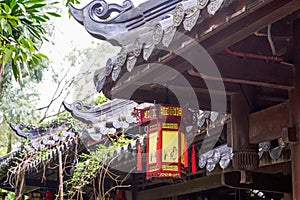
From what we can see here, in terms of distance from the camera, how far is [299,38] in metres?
3.47

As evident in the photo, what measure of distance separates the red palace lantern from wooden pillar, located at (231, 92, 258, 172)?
54 cm

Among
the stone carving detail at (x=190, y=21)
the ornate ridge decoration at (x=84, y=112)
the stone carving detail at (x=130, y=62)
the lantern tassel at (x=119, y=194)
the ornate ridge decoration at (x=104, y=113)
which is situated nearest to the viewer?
the stone carving detail at (x=190, y=21)

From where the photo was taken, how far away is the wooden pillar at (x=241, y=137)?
412cm

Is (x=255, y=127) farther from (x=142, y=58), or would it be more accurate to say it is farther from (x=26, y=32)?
(x=26, y=32)

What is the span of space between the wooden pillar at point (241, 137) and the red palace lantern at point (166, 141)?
0.54 metres

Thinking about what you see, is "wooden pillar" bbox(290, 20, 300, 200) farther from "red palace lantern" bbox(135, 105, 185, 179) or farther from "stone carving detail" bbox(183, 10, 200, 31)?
"red palace lantern" bbox(135, 105, 185, 179)

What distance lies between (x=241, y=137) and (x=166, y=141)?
733 mm

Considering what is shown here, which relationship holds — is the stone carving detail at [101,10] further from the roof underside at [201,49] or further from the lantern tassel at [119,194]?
the lantern tassel at [119,194]

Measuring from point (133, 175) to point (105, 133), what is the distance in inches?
50.7

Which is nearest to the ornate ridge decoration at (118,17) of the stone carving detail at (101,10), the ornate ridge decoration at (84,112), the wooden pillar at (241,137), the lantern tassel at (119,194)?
the stone carving detail at (101,10)

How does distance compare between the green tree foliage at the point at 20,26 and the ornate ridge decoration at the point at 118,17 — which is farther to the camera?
the ornate ridge decoration at the point at 118,17

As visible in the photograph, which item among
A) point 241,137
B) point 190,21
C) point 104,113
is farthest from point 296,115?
Answer: point 104,113

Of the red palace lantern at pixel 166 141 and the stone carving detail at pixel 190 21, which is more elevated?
the stone carving detail at pixel 190 21

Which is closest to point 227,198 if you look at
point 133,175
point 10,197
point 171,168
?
point 133,175
